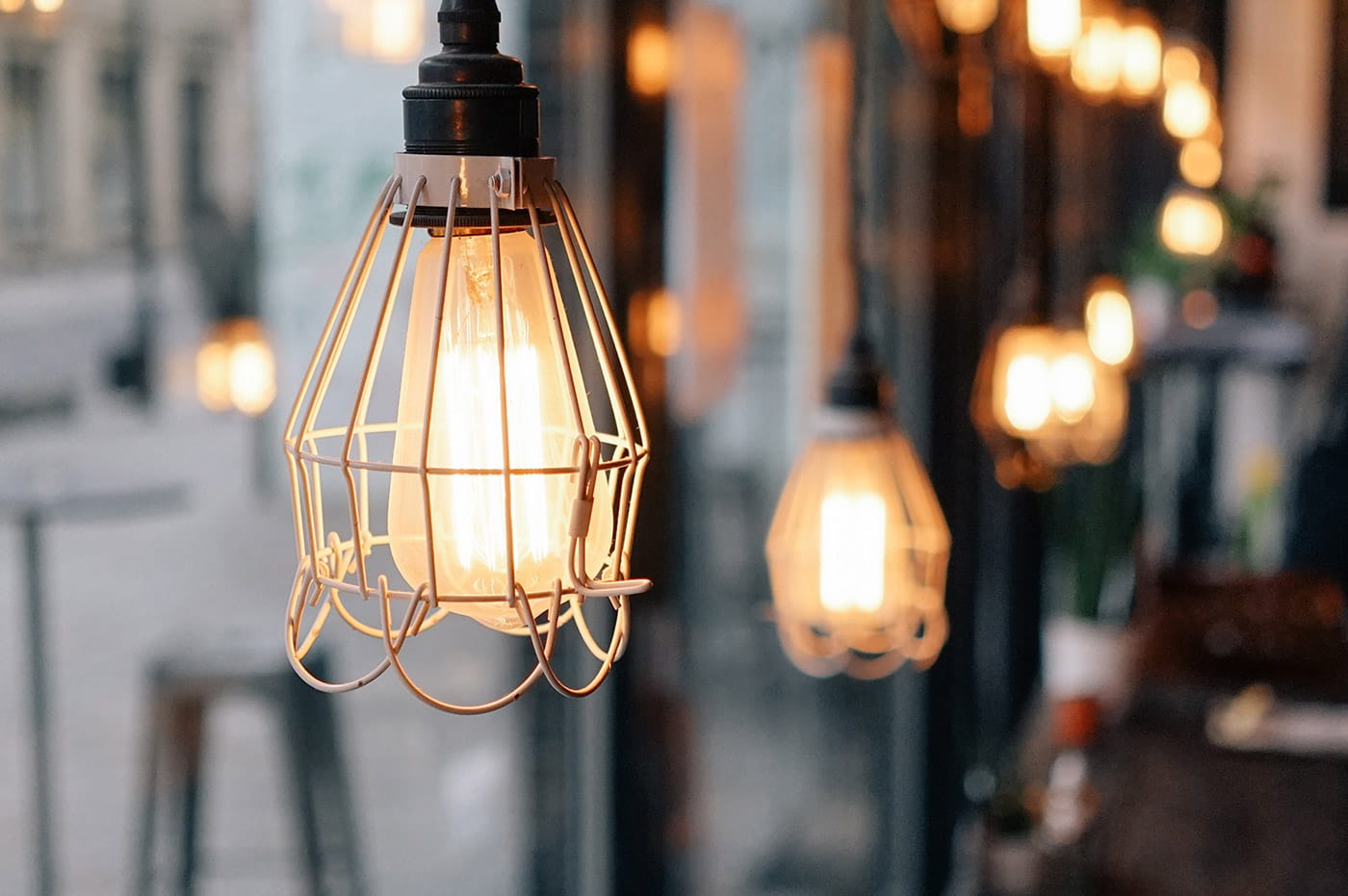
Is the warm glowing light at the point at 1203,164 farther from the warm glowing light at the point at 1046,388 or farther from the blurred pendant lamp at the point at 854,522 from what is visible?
the blurred pendant lamp at the point at 854,522

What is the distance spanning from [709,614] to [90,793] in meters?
1.23

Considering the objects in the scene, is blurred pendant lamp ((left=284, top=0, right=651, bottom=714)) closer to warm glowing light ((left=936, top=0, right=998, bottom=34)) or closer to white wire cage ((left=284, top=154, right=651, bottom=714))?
white wire cage ((left=284, top=154, right=651, bottom=714))

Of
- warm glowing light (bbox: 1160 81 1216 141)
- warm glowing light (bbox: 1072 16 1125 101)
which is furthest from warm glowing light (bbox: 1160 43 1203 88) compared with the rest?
warm glowing light (bbox: 1072 16 1125 101)

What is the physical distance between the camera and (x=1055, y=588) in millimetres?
4527

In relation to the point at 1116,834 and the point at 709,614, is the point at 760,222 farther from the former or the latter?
the point at 1116,834

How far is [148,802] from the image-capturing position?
106 cm

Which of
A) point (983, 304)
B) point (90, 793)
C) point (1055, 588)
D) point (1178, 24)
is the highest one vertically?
point (1178, 24)

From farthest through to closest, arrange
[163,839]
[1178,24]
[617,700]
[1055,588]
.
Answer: [1178,24] → [1055,588] → [617,700] → [163,839]

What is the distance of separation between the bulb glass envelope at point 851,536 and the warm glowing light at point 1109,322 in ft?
6.21

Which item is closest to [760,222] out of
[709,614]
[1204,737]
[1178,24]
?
[709,614]

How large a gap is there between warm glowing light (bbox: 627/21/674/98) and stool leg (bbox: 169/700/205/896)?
853 millimetres

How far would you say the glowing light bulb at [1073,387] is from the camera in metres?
2.08

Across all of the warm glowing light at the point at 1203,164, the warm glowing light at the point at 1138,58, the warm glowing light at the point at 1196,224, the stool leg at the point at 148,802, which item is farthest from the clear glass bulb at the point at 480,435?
the warm glowing light at the point at 1203,164

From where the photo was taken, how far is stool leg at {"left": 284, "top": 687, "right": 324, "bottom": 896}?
1.19 metres
